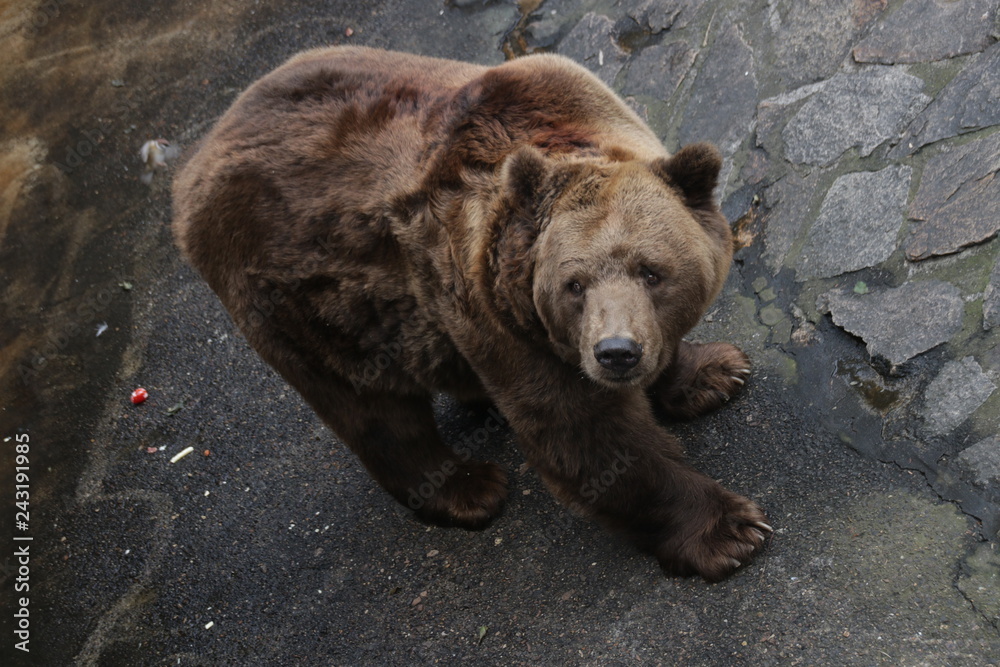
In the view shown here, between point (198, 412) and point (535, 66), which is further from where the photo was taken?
point (198, 412)

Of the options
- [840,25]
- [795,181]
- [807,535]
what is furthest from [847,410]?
[840,25]

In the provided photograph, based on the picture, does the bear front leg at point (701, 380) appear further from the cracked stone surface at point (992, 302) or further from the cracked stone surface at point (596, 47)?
the cracked stone surface at point (596, 47)

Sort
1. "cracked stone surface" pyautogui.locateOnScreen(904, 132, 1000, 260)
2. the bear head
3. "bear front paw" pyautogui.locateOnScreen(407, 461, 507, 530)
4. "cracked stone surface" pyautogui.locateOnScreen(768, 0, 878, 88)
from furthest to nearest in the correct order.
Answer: "cracked stone surface" pyautogui.locateOnScreen(768, 0, 878, 88) → "bear front paw" pyautogui.locateOnScreen(407, 461, 507, 530) → "cracked stone surface" pyautogui.locateOnScreen(904, 132, 1000, 260) → the bear head

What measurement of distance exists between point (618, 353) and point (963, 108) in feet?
8.19

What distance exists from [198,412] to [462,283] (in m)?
2.77

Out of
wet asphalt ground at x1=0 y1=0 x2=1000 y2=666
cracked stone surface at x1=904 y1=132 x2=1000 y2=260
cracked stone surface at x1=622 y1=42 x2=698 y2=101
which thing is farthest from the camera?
cracked stone surface at x1=622 y1=42 x2=698 y2=101

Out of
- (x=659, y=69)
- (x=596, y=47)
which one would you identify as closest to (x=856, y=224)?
(x=659, y=69)

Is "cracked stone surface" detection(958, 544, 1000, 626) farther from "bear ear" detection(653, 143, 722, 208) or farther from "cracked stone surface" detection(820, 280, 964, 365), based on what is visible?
"bear ear" detection(653, 143, 722, 208)

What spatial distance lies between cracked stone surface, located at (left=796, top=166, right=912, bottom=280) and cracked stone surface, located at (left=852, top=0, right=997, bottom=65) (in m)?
0.73

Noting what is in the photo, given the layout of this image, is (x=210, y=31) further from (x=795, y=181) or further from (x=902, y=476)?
(x=902, y=476)

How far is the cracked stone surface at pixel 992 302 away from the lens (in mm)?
3670

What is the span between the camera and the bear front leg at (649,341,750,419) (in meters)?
4.25

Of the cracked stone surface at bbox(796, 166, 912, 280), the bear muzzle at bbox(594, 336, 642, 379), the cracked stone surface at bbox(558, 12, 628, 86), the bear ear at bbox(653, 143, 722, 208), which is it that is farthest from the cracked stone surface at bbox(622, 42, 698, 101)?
the bear muzzle at bbox(594, 336, 642, 379)

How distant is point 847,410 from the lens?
3.94 meters
